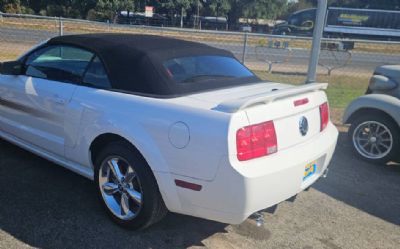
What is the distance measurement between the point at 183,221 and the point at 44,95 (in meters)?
1.81

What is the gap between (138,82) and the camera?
337 centimetres

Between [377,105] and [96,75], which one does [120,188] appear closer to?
[96,75]

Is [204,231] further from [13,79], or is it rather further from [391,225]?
[13,79]

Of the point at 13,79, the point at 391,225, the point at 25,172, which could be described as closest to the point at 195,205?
the point at 391,225

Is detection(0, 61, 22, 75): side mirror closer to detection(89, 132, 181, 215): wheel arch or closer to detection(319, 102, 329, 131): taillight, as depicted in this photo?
detection(89, 132, 181, 215): wheel arch

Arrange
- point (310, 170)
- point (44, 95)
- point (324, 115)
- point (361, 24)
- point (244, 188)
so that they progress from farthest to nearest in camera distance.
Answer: point (361, 24) < point (44, 95) < point (324, 115) < point (310, 170) < point (244, 188)

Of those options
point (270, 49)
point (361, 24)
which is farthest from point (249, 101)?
point (361, 24)

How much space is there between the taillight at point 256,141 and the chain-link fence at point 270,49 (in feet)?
23.9

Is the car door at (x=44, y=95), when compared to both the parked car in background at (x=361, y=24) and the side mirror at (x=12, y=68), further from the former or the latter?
the parked car in background at (x=361, y=24)

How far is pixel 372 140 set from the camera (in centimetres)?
536

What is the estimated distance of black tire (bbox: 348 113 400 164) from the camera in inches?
202

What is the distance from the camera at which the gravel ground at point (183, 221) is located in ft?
10.7

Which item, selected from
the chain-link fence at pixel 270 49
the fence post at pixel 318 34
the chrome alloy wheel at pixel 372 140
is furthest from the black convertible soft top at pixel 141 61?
the chain-link fence at pixel 270 49

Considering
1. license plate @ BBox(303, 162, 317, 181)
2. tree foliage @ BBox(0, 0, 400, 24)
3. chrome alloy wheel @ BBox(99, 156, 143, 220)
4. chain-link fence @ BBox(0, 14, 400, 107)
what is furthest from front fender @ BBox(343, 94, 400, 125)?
tree foliage @ BBox(0, 0, 400, 24)
